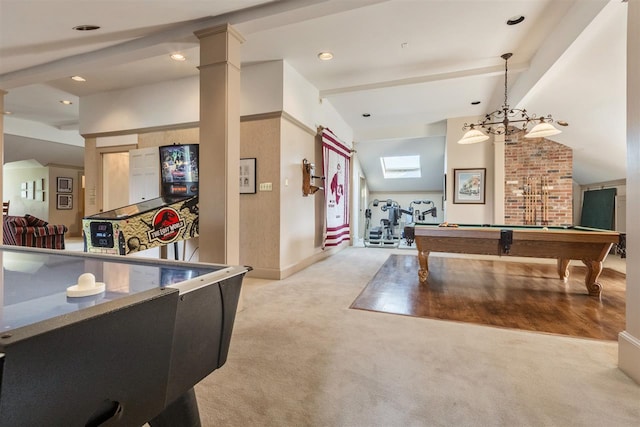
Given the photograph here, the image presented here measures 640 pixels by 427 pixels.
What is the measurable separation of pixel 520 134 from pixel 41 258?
7022 millimetres

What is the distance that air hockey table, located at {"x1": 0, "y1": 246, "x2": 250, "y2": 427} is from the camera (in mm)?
559

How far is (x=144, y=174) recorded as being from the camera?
16.0ft

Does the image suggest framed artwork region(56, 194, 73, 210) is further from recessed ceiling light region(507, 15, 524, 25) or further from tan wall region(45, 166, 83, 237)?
recessed ceiling light region(507, 15, 524, 25)

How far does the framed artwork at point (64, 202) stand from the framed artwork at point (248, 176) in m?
Result: 8.55

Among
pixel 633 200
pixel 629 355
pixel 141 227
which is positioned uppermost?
pixel 633 200

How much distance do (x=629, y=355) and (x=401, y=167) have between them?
752 cm

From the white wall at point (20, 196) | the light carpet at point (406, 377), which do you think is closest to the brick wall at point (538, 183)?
the light carpet at point (406, 377)

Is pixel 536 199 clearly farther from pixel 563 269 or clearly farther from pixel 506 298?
pixel 506 298

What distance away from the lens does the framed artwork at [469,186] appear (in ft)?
19.9

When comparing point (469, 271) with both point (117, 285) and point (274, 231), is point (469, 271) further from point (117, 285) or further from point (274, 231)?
point (117, 285)

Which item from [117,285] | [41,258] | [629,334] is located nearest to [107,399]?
[117,285]

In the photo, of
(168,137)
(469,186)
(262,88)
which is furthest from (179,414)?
(469,186)

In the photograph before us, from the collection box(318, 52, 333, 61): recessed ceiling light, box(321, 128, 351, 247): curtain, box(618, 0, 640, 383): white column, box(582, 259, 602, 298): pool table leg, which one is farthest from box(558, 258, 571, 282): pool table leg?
box(318, 52, 333, 61): recessed ceiling light

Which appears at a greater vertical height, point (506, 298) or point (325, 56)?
point (325, 56)
